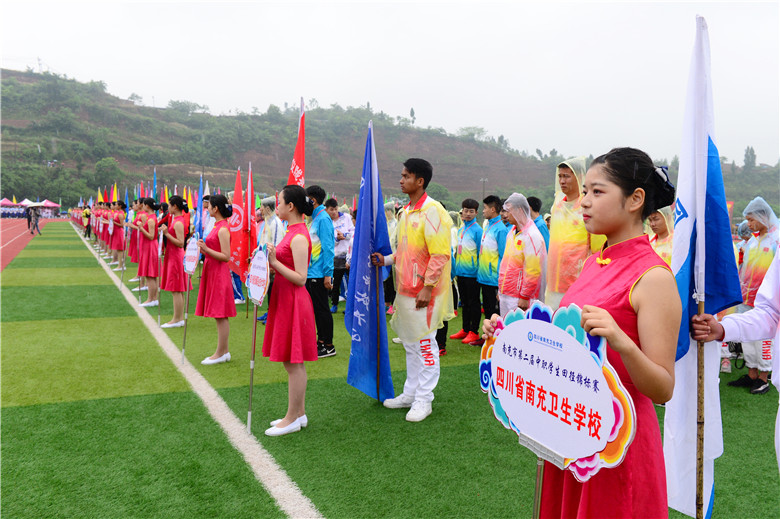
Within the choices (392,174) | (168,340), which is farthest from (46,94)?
(168,340)

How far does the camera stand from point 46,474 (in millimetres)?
3129

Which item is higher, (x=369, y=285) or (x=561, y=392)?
(x=561, y=392)

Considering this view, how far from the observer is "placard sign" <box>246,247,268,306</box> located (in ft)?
12.0

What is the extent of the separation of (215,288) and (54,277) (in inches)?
372

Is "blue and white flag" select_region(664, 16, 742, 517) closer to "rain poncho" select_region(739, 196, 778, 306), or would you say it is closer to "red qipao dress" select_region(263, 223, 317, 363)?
"red qipao dress" select_region(263, 223, 317, 363)

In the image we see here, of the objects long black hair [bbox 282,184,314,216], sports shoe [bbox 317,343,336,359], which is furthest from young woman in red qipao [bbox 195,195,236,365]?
long black hair [bbox 282,184,314,216]

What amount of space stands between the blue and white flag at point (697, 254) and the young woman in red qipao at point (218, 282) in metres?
4.48

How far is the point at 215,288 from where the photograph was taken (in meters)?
5.60

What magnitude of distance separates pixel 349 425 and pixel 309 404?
0.63 metres

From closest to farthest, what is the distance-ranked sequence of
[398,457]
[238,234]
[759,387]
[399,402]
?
[398,457] → [399,402] → [759,387] → [238,234]

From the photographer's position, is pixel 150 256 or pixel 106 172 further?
pixel 106 172

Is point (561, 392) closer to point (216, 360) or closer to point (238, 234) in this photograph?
point (216, 360)

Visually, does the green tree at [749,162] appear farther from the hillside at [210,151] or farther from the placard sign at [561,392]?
the placard sign at [561,392]

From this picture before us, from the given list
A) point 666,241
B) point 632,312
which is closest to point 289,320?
point 632,312
